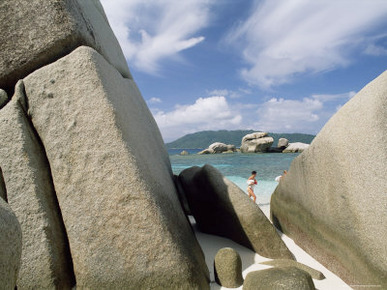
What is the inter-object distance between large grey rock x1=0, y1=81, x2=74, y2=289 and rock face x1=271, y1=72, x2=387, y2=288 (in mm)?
3034

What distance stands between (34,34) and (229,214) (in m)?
3.56

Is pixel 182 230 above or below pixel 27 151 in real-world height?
below

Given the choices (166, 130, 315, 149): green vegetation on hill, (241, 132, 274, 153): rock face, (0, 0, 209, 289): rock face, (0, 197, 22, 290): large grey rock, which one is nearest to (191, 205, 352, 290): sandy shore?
(0, 0, 209, 289): rock face

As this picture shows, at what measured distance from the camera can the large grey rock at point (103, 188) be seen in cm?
256

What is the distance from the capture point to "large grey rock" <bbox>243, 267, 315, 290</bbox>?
236 centimetres

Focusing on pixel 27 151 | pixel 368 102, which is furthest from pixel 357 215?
pixel 27 151

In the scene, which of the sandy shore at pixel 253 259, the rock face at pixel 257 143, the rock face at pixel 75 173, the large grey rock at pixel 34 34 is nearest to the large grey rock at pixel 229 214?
the sandy shore at pixel 253 259

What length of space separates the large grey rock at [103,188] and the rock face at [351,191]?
163 centimetres

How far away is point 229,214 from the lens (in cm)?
404

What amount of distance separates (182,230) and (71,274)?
1243mm

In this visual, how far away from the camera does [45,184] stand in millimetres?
2887

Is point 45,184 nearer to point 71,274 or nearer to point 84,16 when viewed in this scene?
point 71,274

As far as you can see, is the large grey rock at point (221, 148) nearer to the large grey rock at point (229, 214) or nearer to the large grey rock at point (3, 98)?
the large grey rock at point (229, 214)

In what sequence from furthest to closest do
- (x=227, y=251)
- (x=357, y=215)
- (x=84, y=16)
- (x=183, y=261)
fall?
(x=84, y=16) → (x=227, y=251) → (x=357, y=215) → (x=183, y=261)
